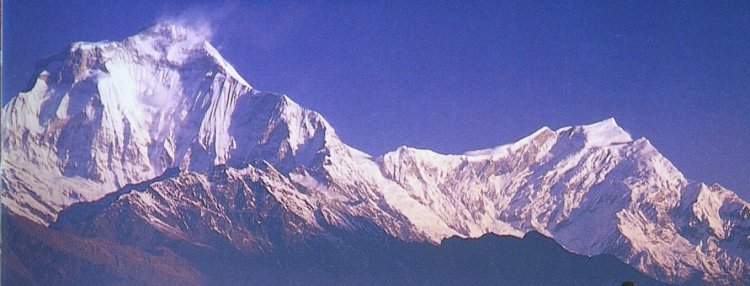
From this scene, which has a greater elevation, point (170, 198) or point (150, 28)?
point (150, 28)

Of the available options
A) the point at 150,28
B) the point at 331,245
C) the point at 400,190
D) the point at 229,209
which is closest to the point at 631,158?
the point at 400,190

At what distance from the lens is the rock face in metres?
16.8

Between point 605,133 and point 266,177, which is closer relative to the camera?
point 605,133

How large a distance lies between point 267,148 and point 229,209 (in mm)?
1026

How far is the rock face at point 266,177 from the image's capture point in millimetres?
16797

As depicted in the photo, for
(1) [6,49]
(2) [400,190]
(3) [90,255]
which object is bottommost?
(3) [90,255]

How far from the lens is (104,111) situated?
17.3m

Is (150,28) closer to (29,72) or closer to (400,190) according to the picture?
(29,72)

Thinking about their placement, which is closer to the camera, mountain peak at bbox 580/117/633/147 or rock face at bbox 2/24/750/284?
mountain peak at bbox 580/117/633/147

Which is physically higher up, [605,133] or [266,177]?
[605,133]

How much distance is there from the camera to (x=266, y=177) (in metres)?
17.2

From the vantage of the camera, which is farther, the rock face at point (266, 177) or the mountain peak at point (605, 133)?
the rock face at point (266, 177)

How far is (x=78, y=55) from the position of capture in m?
16.8

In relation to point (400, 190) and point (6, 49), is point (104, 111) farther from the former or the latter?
point (400, 190)
